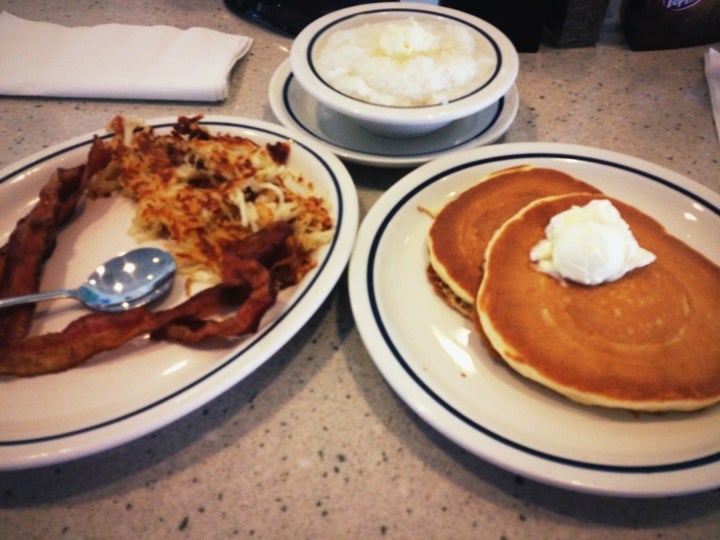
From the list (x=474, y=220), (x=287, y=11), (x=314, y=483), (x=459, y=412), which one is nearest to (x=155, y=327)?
(x=314, y=483)

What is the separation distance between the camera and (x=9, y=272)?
947 millimetres

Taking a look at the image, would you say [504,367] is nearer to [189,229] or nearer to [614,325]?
[614,325]

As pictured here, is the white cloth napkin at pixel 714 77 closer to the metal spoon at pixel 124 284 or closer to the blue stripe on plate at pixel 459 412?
the blue stripe on plate at pixel 459 412

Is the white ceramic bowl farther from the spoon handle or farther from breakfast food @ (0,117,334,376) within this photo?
the spoon handle

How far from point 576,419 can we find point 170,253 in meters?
0.80

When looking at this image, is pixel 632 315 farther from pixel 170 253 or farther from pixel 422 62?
A: pixel 170 253

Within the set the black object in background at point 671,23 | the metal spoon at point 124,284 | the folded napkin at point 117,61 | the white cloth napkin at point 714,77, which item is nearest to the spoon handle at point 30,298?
the metal spoon at point 124,284

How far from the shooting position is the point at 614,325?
0.80 m

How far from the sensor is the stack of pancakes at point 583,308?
0.73 metres

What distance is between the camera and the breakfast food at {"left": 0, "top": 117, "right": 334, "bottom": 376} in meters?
0.82

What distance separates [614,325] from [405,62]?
0.80m

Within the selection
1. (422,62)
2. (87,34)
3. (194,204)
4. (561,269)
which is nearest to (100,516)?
(194,204)

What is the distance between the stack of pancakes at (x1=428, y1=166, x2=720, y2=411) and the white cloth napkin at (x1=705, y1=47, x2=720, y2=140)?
0.76m

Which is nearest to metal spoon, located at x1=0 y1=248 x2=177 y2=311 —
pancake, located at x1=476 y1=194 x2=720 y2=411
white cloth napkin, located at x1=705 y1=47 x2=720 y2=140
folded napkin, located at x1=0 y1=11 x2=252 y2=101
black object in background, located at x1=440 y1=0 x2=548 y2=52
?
pancake, located at x1=476 y1=194 x2=720 y2=411
